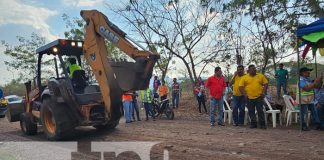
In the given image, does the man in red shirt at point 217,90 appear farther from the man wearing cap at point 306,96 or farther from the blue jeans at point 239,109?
the man wearing cap at point 306,96

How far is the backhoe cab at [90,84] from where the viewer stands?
842 centimetres

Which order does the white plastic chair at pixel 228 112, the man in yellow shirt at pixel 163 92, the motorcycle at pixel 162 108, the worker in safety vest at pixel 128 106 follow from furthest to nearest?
1. the man in yellow shirt at pixel 163 92
2. the motorcycle at pixel 162 108
3. the worker in safety vest at pixel 128 106
4. the white plastic chair at pixel 228 112

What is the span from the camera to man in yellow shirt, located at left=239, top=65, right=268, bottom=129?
10953 mm

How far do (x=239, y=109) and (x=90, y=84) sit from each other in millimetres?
4924

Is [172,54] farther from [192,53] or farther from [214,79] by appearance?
[214,79]

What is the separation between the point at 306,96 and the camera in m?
10.2

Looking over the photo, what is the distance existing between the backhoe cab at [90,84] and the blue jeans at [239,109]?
4.07m

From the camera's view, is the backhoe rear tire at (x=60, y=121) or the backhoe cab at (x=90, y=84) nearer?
the backhoe cab at (x=90, y=84)

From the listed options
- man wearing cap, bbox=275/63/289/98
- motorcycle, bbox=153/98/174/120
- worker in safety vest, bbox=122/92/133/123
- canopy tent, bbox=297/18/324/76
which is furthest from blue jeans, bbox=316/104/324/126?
man wearing cap, bbox=275/63/289/98

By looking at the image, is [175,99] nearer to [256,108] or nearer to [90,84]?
[256,108]

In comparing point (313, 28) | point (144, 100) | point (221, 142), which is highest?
point (313, 28)

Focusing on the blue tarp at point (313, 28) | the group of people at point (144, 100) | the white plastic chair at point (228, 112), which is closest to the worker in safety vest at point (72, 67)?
the group of people at point (144, 100)

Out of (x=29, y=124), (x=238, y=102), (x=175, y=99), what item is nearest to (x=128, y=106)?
(x=29, y=124)

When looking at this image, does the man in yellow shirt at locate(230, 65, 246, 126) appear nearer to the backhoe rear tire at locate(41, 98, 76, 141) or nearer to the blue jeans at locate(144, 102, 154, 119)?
the blue jeans at locate(144, 102, 154, 119)
